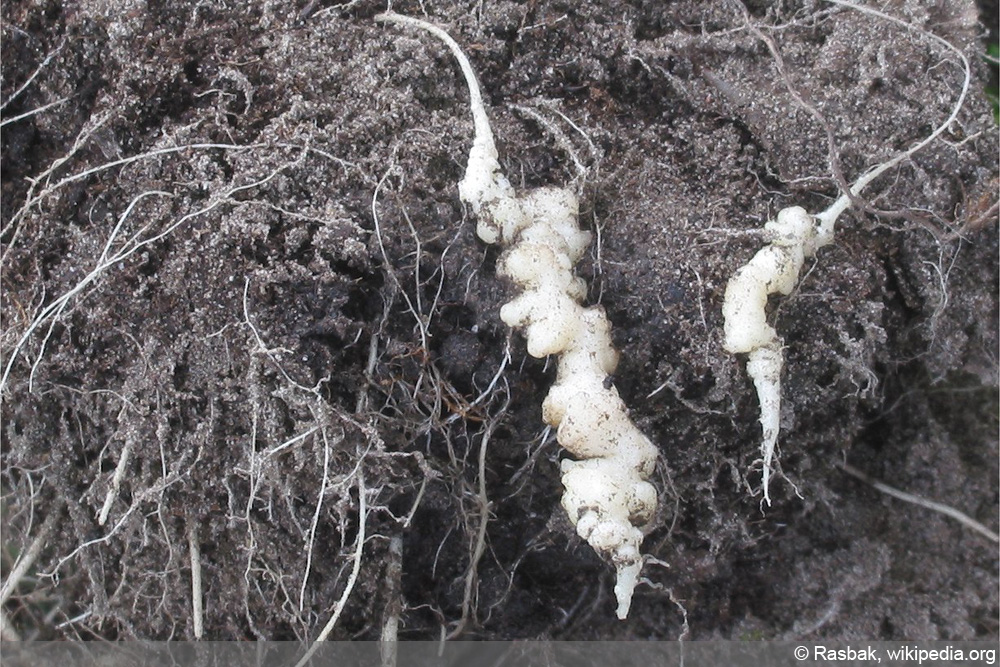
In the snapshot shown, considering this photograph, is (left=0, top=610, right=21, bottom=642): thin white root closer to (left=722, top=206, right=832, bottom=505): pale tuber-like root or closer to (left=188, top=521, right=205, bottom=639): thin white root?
(left=188, top=521, right=205, bottom=639): thin white root

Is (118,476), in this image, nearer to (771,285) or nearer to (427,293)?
(427,293)

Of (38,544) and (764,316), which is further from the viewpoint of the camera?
(38,544)

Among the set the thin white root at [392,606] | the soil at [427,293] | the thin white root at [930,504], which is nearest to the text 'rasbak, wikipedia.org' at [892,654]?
the soil at [427,293]

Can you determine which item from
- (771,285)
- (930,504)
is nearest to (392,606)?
(771,285)

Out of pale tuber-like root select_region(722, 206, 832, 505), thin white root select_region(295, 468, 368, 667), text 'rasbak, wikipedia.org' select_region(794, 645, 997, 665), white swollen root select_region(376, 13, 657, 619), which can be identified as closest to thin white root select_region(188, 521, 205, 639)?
Answer: thin white root select_region(295, 468, 368, 667)

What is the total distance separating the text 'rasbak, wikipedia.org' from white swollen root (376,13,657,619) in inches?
14.5

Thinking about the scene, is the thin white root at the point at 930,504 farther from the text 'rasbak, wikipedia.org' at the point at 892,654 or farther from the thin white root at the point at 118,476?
the thin white root at the point at 118,476

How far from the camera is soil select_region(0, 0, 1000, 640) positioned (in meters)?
1.08

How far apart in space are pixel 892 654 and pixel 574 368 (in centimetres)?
68

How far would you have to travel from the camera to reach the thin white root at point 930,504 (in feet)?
4.12

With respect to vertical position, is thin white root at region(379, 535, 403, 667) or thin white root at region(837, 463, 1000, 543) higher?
thin white root at region(379, 535, 403, 667)

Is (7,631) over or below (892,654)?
over

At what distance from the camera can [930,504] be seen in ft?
4.14

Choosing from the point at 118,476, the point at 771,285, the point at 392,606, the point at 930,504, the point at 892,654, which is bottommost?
the point at 892,654
